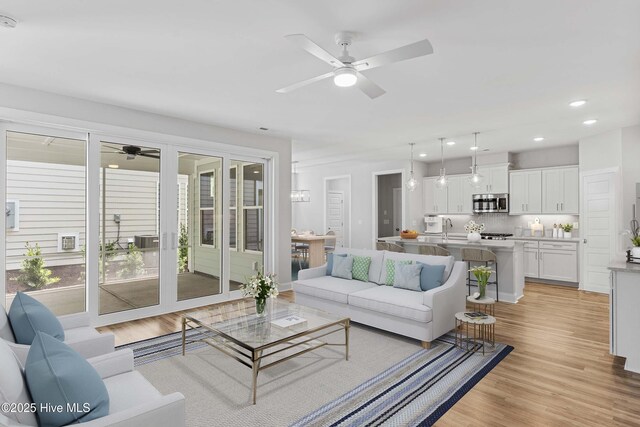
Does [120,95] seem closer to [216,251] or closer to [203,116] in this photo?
[203,116]

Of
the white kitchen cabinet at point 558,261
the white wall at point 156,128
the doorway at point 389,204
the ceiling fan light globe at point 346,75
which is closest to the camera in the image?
the ceiling fan light globe at point 346,75

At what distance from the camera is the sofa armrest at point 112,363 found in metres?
2.02

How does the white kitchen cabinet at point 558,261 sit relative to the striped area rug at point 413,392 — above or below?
above

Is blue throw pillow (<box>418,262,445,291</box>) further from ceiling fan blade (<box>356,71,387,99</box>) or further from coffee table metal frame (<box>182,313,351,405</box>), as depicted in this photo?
ceiling fan blade (<box>356,71,387,99</box>)

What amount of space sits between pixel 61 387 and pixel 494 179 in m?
8.00

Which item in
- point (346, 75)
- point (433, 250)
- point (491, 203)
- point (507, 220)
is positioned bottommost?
point (433, 250)

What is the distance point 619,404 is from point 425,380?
4.43ft

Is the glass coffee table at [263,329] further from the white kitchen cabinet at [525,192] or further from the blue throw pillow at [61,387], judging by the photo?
the white kitchen cabinet at [525,192]

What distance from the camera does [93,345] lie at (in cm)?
244

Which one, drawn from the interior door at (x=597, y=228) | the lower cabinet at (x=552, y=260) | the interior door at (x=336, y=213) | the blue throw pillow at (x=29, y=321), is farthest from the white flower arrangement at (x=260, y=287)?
the interior door at (x=336, y=213)

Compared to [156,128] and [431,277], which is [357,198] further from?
[156,128]

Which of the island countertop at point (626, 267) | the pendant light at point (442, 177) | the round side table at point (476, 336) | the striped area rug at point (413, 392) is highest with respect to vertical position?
the pendant light at point (442, 177)

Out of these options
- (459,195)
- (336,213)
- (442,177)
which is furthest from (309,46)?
(336,213)

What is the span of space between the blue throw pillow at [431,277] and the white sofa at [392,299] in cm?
9
